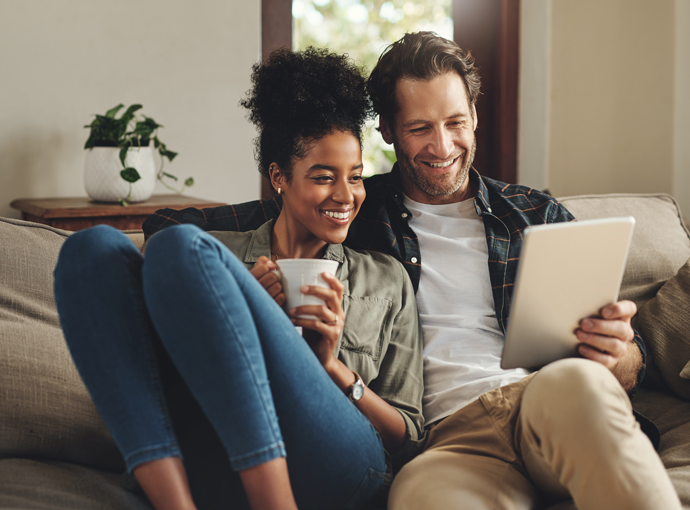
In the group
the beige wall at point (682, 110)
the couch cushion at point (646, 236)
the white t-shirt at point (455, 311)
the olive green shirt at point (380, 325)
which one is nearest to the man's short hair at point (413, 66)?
the white t-shirt at point (455, 311)

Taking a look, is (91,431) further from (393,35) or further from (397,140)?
(393,35)

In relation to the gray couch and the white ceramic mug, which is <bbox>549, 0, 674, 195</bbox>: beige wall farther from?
the white ceramic mug

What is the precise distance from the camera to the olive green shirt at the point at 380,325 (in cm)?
114

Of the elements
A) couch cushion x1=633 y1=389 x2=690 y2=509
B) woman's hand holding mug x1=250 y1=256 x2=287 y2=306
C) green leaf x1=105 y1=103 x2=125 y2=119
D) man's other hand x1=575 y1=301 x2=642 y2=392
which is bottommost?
couch cushion x1=633 y1=389 x2=690 y2=509

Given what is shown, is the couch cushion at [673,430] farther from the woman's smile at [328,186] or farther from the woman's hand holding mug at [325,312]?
the woman's smile at [328,186]

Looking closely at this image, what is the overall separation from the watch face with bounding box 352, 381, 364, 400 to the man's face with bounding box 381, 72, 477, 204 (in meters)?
0.59

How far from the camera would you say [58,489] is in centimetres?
93

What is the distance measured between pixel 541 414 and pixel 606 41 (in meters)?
2.17

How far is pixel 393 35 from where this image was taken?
10.5 ft

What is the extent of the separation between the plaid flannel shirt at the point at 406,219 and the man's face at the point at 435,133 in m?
0.07

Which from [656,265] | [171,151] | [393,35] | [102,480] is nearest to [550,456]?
[102,480]

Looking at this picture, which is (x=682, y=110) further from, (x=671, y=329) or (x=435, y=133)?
(x=435, y=133)

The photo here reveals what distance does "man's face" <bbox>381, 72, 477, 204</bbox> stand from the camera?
1.41 meters

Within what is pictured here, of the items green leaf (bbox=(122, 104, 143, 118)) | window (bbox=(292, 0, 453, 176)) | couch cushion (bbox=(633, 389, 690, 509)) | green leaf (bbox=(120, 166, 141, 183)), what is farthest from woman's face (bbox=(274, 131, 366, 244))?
window (bbox=(292, 0, 453, 176))
